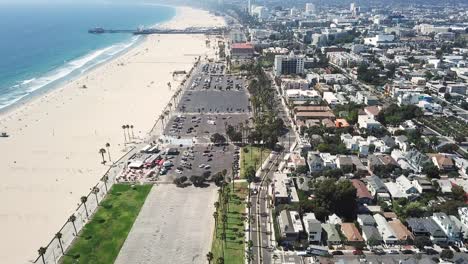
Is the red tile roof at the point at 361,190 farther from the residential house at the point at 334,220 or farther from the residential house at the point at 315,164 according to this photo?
the residential house at the point at 315,164

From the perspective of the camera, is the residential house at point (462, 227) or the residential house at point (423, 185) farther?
the residential house at point (423, 185)

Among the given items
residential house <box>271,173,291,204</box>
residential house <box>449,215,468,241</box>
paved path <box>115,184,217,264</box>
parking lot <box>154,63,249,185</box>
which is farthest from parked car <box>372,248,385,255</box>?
parking lot <box>154,63,249,185</box>

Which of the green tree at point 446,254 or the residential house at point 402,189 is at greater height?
the residential house at point 402,189

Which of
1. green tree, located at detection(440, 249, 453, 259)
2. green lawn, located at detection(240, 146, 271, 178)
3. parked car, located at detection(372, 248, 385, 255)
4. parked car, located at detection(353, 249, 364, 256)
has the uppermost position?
green lawn, located at detection(240, 146, 271, 178)

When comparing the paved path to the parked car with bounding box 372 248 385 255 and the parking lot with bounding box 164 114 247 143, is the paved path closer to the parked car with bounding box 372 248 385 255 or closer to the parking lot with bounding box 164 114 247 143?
the parked car with bounding box 372 248 385 255

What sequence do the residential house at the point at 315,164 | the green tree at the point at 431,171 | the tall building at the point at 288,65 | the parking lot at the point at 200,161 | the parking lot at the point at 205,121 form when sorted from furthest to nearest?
the tall building at the point at 288,65, the parking lot at the point at 205,121, the parking lot at the point at 200,161, the residential house at the point at 315,164, the green tree at the point at 431,171

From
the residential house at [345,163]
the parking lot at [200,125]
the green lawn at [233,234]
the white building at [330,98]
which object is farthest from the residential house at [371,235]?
the white building at [330,98]
